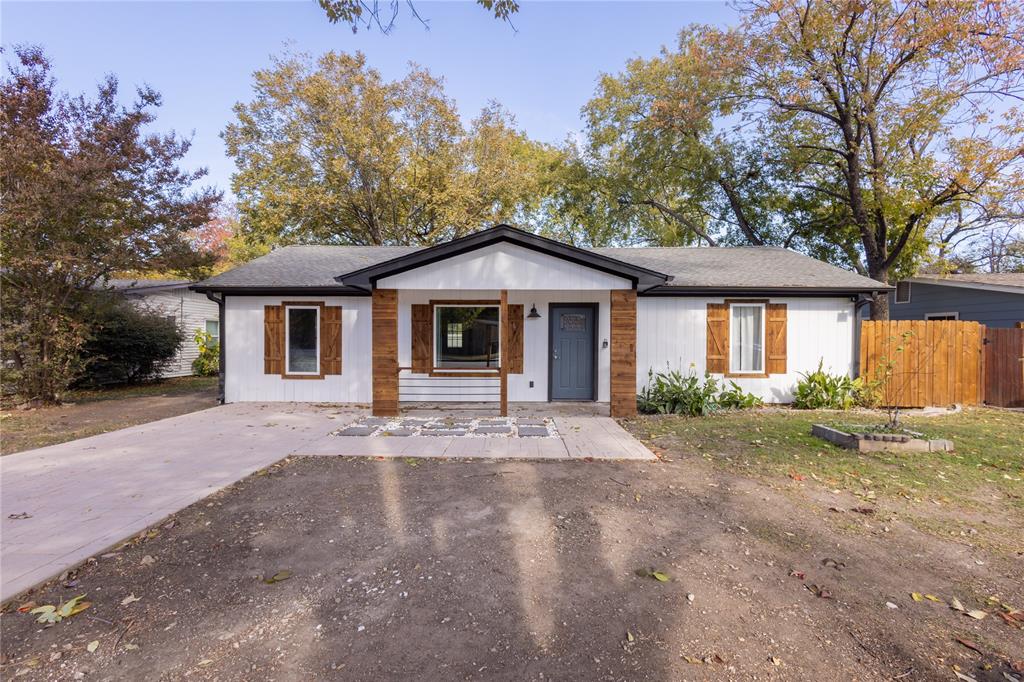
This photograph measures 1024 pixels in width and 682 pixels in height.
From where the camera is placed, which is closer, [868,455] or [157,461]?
[157,461]

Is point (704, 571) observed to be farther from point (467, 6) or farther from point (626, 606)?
point (467, 6)

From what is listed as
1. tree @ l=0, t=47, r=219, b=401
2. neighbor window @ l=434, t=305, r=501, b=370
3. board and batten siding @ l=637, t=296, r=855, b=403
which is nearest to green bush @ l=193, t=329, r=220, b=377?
tree @ l=0, t=47, r=219, b=401

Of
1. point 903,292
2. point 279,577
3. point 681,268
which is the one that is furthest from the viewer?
point 903,292

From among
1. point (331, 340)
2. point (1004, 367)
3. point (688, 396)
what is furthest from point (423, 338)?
point (1004, 367)

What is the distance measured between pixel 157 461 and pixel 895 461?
8900 mm

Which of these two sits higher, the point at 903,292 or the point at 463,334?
the point at 903,292

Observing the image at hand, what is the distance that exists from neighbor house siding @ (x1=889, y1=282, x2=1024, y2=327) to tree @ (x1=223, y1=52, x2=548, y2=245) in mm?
13854

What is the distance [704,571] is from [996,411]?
10616mm

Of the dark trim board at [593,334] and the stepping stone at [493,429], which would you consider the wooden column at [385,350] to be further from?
the dark trim board at [593,334]

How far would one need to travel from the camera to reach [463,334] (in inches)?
399

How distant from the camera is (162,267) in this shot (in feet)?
37.5

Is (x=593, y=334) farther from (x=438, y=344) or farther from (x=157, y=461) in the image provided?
(x=157, y=461)

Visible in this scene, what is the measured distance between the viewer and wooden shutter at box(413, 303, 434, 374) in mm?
10023

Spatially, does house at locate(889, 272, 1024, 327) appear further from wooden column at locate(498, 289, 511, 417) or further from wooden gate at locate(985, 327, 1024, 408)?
wooden column at locate(498, 289, 511, 417)
